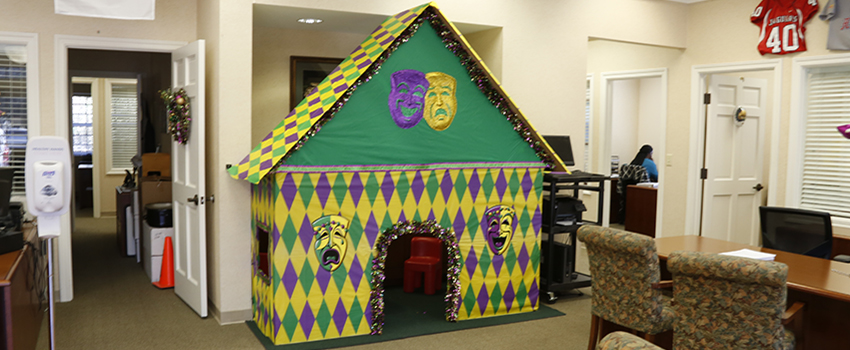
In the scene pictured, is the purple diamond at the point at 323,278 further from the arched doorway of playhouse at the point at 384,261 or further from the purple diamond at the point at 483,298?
the purple diamond at the point at 483,298

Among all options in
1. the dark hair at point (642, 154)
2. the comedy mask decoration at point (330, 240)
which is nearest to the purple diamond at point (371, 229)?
the comedy mask decoration at point (330, 240)

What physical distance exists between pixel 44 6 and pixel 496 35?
3.58 meters

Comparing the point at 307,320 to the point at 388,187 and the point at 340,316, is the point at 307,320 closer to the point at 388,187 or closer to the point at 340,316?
the point at 340,316

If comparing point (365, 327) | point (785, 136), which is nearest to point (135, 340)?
point (365, 327)

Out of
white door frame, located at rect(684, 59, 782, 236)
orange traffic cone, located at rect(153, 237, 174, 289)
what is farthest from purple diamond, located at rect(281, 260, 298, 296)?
white door frame, located at rect(684, 59, 782, 236)

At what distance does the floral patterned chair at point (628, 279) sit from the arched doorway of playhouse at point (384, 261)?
1.14m

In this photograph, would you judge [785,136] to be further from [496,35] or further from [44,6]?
[44,6]

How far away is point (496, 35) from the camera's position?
5.19 m

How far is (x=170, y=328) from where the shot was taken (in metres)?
4.24

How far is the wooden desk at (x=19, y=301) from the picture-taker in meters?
2.81

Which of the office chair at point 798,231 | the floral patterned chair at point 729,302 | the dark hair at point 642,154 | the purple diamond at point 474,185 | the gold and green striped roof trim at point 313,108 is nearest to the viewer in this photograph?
the floral patterned chair at point 729,302

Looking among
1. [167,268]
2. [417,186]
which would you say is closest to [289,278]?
[417,186]

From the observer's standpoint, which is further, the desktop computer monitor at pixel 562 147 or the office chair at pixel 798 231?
the desktop computer monitor at pixel 562 147

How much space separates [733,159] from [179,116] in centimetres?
547
